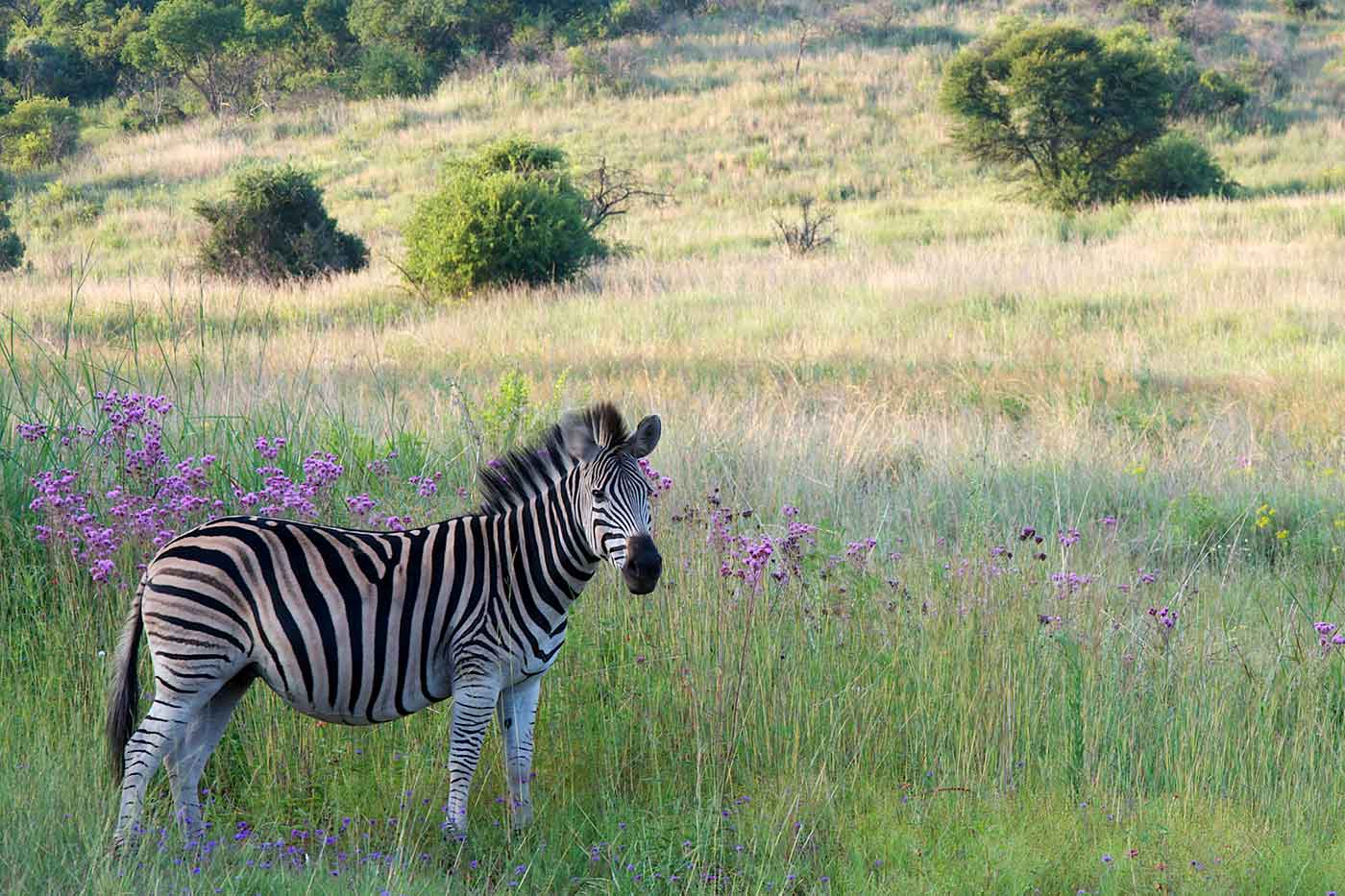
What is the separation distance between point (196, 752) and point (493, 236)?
16289mm

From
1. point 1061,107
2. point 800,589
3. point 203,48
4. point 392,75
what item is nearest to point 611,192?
point 1061,107

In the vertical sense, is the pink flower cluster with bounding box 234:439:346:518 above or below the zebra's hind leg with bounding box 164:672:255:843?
above

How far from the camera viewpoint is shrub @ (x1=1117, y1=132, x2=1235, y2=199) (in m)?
28.8

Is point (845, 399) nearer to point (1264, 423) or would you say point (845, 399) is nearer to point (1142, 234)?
point (1264, 423)

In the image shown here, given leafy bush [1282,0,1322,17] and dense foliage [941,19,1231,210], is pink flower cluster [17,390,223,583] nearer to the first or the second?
dense foliage [941,19,1231,210]

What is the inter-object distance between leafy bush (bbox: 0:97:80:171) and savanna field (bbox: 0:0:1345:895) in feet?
86.1

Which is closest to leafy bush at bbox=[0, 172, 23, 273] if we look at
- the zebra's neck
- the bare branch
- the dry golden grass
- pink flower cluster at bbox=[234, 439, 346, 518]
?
the dry golden grass

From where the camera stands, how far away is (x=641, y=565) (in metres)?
3.23

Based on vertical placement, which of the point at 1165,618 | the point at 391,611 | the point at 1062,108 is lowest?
the point at 1062,108

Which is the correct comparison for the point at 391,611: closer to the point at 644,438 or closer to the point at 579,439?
the point at 579,439

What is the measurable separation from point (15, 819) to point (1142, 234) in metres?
21.4

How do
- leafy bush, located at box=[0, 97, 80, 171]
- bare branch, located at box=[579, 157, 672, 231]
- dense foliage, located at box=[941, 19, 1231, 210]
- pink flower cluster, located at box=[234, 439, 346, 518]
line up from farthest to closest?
leafy bush, located at box=[0, 97, 80, 171] < dense foliage, located at box=[941, 19, 1231, 210] < bare branch, located at box=[579, 157, 672, 231] < pink flower cluster, located at box=[234, 439, 346, 518]

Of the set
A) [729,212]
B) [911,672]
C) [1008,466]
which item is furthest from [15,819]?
[729,212]

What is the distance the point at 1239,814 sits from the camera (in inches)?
159
